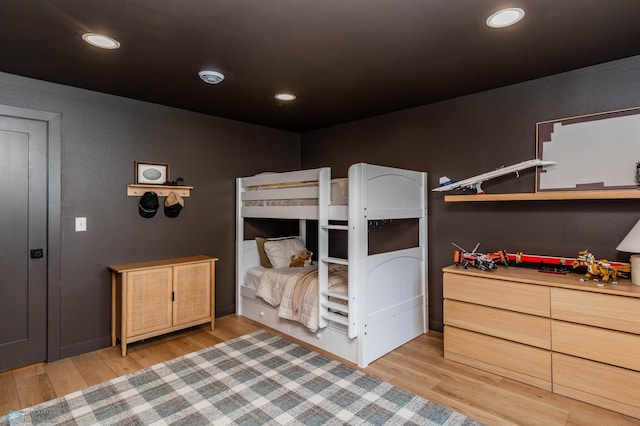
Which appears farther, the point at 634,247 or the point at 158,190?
the point at 158,190

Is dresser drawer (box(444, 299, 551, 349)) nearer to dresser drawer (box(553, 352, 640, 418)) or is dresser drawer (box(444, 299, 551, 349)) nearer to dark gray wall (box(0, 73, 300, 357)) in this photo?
dresser drawer (box(553, 352, 640, 418))

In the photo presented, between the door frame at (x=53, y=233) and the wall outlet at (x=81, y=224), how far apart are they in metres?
0.13

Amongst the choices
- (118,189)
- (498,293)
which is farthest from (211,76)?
(498,293)

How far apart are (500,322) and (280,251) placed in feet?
7.51

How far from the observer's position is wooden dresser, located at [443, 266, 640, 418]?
6.85 feet

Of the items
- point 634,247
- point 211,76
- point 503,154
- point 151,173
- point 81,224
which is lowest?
point 634,247

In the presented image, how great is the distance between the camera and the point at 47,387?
2438 millimetres

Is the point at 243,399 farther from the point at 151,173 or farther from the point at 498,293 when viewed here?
the point at 151,173

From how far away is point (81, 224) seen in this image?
300 centimetres

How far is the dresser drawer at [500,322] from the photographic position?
238 cm

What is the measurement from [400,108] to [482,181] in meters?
1.17

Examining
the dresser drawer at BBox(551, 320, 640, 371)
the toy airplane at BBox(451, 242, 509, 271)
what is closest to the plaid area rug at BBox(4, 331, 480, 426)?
the dresser drawer at BBox(551, 320, 640, 371)

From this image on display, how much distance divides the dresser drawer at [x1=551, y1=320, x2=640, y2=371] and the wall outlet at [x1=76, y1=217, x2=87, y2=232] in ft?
12.4

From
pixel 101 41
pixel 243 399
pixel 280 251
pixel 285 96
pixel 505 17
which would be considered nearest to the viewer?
pixel 505 17
